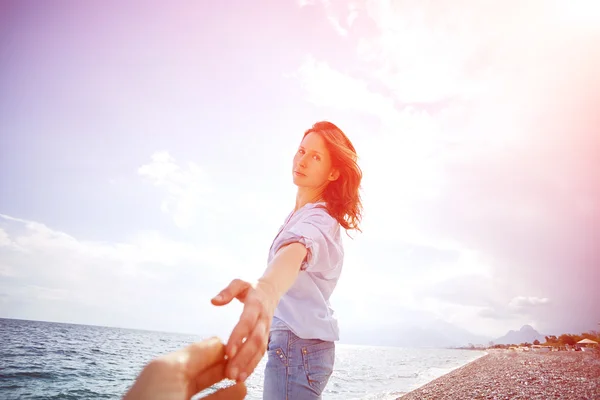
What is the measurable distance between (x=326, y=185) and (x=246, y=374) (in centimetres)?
155

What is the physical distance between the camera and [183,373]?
664 mm

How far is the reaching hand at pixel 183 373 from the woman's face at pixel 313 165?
1447mm

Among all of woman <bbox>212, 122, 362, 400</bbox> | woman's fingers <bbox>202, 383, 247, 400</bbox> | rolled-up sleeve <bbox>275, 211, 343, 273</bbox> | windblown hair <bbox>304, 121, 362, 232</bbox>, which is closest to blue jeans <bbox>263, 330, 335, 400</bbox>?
woman <bbox>212, 122, 362, 400</bbox>

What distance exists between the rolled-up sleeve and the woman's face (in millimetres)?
388

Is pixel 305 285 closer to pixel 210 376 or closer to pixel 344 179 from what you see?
pixel 344 179

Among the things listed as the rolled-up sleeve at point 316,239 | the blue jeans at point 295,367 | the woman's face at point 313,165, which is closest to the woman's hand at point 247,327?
the rolled-up sleeve at point 316,239

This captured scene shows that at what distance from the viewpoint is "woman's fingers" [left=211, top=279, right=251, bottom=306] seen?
0.85 m

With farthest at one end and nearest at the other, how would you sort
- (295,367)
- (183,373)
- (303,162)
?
(303,162)
(295,367)
(183,373)

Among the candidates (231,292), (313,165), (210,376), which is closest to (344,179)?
(313,165)

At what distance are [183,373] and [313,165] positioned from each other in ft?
5.31

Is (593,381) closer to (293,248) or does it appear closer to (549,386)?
(549,386)

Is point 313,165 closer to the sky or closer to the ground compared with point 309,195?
closer to the sky

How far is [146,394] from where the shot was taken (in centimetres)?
61

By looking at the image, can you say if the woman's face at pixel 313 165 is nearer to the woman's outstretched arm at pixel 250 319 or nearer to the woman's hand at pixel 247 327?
the woman's outstretched arm at pixel 250 319
